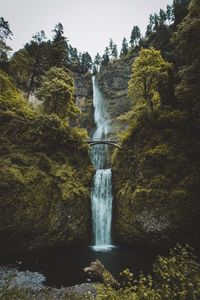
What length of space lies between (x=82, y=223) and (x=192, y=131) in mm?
12542

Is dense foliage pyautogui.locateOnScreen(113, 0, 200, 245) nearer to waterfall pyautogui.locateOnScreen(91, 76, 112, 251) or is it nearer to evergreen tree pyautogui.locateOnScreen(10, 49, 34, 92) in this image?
waterfall pyautogui.locateOnScreen(91, 76, 112, 251)

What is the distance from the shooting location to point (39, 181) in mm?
19234

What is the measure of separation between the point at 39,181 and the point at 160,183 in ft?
32.7

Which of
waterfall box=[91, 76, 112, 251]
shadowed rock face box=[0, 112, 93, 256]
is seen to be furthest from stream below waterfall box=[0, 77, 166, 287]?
shadowed rock face box=[0, 112, 93, 256]

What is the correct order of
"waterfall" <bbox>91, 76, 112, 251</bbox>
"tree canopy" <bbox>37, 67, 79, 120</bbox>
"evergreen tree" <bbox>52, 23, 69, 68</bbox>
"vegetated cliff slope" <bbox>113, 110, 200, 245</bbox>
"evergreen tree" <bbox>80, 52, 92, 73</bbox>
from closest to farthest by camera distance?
"vegetated cliff slope" <bbox>113, 110, 200, 245</bbox>, "waterfall" <bbox>91, 76, 112, 251</bbox>, "tree canopy" <bbox>37, 67, 79, 120</bbox>, "evergreen tree" <bbox>52, 23, 69, 68</bbox>, "evergreen tree" <bbox>80, 52, 92, 73</bbox>

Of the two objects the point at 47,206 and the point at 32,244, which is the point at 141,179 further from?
the point at 32,244

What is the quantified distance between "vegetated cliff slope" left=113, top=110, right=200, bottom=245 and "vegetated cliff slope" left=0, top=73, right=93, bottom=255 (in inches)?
157

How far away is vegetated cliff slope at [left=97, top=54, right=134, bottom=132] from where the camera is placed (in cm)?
5572

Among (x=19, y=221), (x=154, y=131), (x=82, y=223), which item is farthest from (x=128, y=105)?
(x=19, y=221)

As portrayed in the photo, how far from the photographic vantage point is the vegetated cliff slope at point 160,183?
58.3 ft

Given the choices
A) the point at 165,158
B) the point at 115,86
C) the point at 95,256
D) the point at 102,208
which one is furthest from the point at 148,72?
the point at 115,86

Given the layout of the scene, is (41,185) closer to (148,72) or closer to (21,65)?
(148,72)

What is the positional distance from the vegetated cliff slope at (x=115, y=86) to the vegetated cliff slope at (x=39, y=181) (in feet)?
103

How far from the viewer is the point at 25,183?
18188 mm
